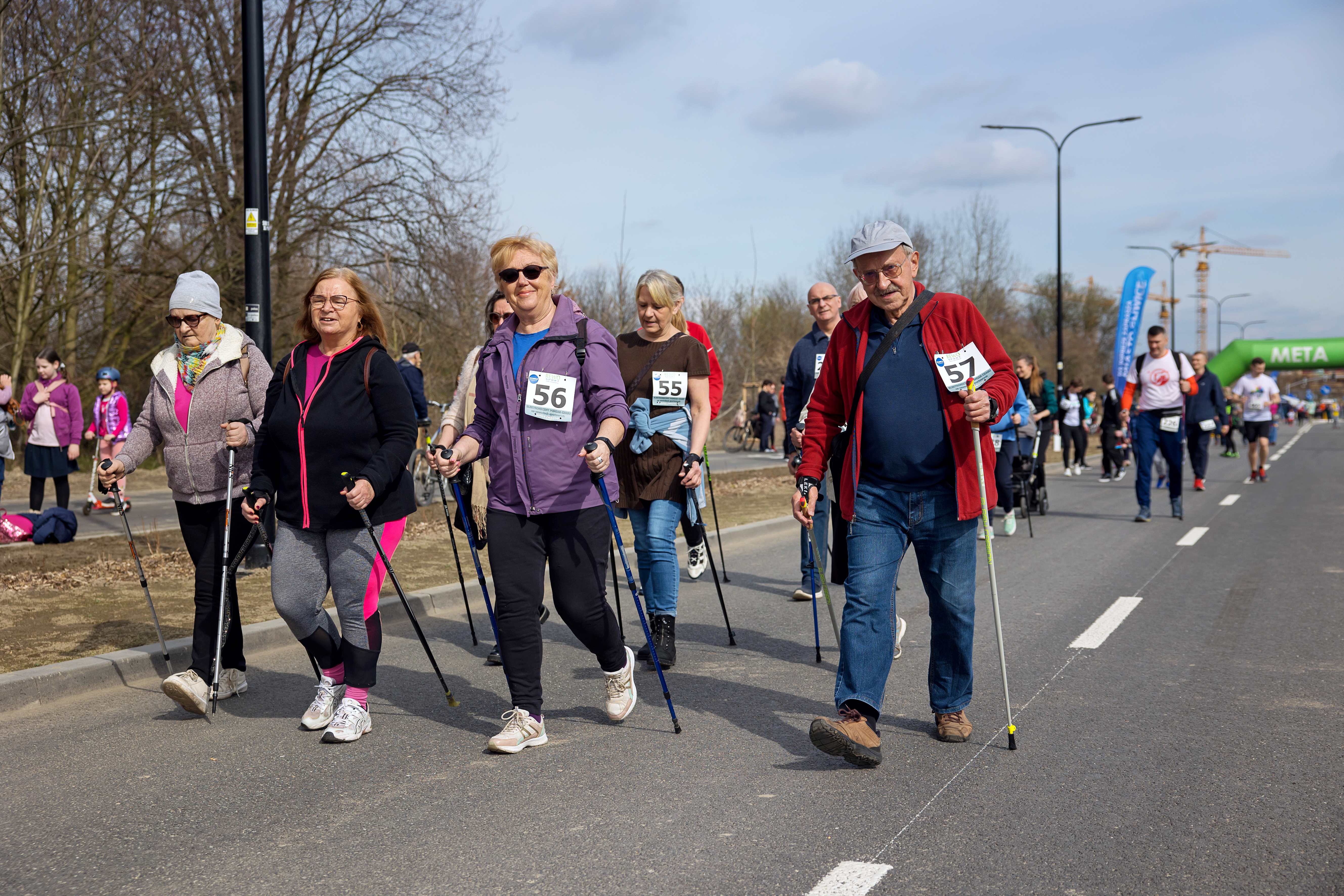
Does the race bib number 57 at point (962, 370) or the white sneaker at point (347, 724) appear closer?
the race bib number 57 at point (962, 370)

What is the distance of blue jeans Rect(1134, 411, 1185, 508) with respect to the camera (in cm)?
1366

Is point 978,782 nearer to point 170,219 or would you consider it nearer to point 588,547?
point 588,547

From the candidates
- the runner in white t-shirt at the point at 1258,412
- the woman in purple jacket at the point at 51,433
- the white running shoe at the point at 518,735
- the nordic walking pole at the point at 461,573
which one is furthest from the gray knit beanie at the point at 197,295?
the runner in white t-shirt at the point at 1258,412

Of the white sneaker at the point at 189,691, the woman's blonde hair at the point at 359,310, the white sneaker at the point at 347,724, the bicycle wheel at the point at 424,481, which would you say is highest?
the woman's blonde hair at the point at 359,310

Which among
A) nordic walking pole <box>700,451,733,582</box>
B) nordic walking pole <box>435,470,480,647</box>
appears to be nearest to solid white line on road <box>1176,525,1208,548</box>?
nordic walking pole <box>700,451,733,582</box>

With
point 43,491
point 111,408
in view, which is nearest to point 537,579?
point 43,491

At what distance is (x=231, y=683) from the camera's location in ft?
19.2

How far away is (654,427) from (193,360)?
234 centimetres

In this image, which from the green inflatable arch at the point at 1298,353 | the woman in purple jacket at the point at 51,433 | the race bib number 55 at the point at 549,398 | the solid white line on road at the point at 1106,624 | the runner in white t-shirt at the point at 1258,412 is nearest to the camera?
the race bib number 55 at the point at 549,398

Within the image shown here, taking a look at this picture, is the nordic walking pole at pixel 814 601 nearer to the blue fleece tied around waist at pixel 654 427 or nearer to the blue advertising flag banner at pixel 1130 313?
the blue fleece tied around waist at pixel 654 427

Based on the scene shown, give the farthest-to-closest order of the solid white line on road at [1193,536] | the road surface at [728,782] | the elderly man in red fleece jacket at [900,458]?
the solid white line on road at [1193,536], the elderly man in red fleece jacket at [900,458], the road surface at [728,782]

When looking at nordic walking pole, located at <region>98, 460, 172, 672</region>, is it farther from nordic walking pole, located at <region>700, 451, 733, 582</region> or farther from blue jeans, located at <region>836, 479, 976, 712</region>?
blue jeans, located at <region>836, 479, 976, 712</region>

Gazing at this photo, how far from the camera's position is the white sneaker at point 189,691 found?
5.16m

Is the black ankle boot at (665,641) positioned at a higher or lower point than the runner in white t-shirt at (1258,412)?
lower
